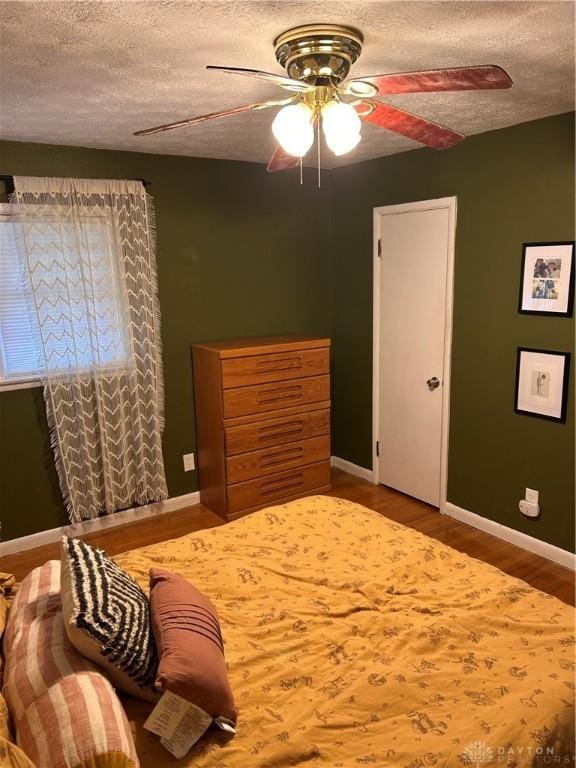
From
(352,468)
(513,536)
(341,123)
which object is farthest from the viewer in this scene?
(352,468)

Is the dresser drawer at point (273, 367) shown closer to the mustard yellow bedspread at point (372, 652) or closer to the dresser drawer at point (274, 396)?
the dresser drawer at point (274, 396)

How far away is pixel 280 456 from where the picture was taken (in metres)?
4.09

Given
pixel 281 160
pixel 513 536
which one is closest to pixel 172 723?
pixel 281 160

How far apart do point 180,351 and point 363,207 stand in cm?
176

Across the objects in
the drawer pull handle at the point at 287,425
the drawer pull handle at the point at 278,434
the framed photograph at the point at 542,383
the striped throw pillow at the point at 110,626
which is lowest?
the drawer pull handle at the point at 278,434

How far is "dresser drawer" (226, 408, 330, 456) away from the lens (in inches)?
152

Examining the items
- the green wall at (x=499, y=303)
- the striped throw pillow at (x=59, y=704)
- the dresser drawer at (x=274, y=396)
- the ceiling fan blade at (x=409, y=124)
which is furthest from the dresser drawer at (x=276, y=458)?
the ceiling fan blade at (x=409, y=124)

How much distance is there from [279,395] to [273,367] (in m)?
0.21

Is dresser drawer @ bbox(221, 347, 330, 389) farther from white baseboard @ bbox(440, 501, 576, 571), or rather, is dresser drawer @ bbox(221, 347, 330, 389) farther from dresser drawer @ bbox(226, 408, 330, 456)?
white baseboard @ bbox(440, 501, 576, 571)

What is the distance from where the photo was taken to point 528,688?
5.25ft

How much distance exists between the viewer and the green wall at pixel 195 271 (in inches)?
138

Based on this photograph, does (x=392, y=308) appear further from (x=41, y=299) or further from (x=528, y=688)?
(x=528, y=688)

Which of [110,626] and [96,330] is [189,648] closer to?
[110,626]

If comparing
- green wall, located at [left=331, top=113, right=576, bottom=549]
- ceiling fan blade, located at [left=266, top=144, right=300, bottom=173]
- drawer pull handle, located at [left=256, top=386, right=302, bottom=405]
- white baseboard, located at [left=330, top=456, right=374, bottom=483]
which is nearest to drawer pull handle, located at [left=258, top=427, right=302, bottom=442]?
drawer pull handle, located at [left=256, top=386, right=302, bottom=405]
